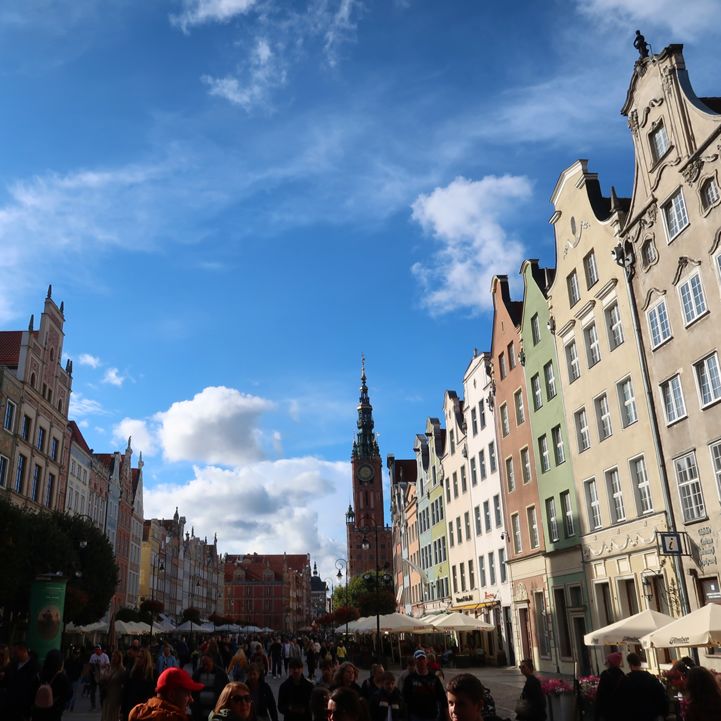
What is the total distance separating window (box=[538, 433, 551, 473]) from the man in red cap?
2841 centimetres

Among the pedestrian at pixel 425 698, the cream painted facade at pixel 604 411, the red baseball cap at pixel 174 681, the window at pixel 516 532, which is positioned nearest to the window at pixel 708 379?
the cream painted facade at pixel 604 411

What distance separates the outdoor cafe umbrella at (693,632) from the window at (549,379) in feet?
59.7

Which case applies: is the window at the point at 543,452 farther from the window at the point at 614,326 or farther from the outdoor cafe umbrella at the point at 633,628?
the outdoor cafe umbrella at the point at 633,628

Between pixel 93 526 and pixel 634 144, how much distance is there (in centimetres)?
3020

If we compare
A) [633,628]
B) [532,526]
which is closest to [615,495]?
[532,526]

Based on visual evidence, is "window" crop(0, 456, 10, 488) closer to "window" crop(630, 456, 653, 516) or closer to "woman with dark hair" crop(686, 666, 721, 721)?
"window" crop(630, 456, 653, 516)

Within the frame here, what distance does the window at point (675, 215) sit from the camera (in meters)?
21.3

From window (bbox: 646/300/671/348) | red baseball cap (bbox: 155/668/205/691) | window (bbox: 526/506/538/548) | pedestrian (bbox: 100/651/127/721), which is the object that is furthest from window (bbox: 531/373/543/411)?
red baseball cap (bbox: 155/668/205/691)

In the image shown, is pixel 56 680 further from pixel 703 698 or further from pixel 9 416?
pixel 9 416

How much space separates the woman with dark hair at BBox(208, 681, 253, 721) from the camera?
5688 mm

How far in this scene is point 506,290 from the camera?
38.9 metres

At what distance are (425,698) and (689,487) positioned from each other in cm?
1429

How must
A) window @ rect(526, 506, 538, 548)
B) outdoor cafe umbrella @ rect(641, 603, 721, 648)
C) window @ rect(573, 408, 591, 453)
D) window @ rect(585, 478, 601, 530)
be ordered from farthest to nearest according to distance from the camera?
1. window @ rect(526, 506, 538, 548)
2. window @ rect(573, 408, 591, 453)
3. window @ rect(585, 478, 601, 530)
4. outdoor cafe umbrella @ rect(641, 603, 721, 648)

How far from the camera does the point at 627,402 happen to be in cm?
2481
